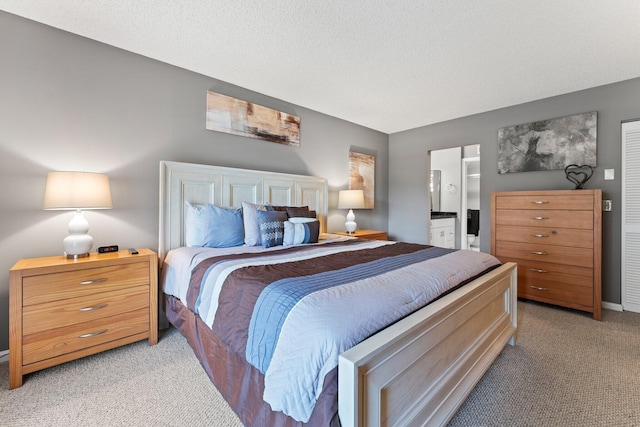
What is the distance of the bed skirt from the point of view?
2.77 feet

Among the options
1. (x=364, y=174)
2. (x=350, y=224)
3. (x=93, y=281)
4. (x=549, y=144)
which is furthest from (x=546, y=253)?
(x=93, y=281)

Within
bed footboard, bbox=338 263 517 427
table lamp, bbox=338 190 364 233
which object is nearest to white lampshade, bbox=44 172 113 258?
bed footboard, bbox=338 263 517 427

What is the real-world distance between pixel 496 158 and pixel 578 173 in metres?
0.87

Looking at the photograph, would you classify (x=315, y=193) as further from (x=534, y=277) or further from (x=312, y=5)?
(x=534, y=277)

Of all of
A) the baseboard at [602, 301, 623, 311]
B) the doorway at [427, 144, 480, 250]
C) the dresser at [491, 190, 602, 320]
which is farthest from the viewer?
the doorway at [427, 144, 480, 250]

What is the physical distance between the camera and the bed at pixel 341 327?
0.88 meters

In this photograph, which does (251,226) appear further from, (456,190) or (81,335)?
(456,190)

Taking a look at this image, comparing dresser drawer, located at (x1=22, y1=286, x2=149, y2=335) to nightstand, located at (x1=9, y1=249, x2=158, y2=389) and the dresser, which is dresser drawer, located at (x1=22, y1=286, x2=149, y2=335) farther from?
the dresser

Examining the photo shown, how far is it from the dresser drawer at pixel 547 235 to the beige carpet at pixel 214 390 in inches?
36.3

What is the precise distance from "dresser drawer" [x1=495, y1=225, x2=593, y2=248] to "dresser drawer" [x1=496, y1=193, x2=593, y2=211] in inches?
9.2

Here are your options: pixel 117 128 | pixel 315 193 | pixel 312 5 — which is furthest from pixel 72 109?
pixel 315 193

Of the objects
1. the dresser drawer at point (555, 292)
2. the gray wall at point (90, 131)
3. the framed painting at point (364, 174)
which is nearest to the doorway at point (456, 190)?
the framed painting at point (364, 174)

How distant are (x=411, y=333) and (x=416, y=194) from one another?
12.5 feet

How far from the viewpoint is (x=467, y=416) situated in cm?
143
